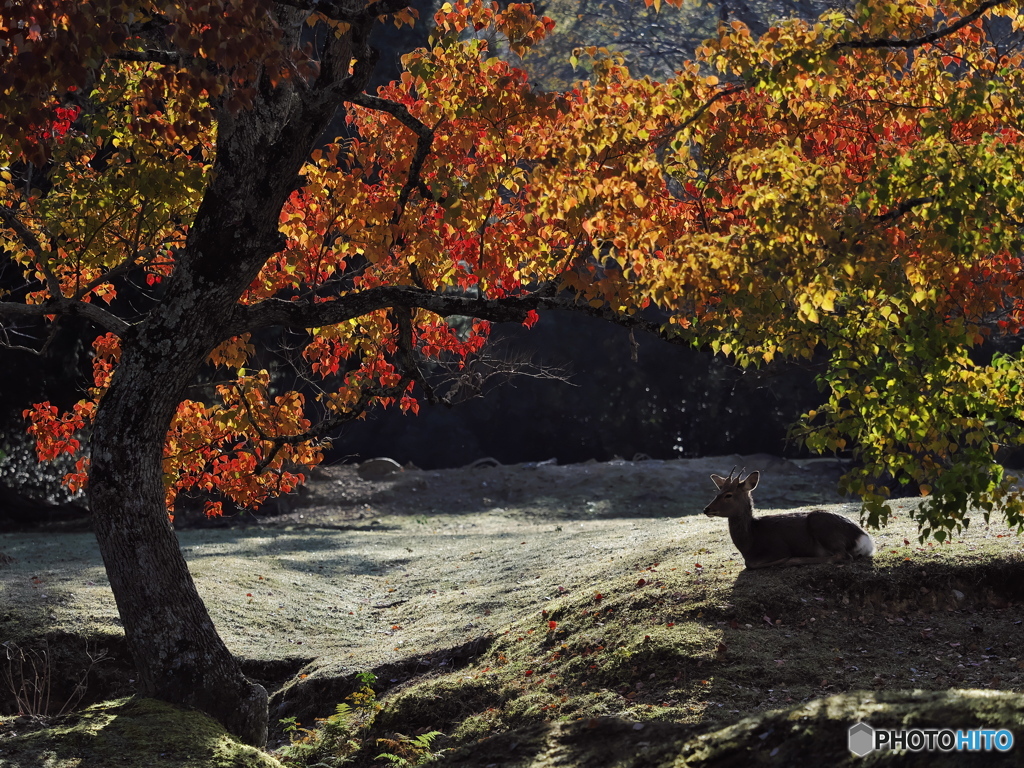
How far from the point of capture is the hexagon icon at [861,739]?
158 inches

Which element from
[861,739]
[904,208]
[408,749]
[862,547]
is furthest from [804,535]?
[861,739]

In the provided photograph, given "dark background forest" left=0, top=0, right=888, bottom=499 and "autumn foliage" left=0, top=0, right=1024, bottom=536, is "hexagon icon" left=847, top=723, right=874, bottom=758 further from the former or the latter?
"dark background forest" left=0, top=0, right=888, bottom=499

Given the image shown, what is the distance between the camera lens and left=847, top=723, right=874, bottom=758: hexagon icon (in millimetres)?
4016

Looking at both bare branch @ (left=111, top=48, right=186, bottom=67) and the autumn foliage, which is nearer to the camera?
the autumn foliage

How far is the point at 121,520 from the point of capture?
6578 mm

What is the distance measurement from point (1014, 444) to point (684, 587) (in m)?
3.22

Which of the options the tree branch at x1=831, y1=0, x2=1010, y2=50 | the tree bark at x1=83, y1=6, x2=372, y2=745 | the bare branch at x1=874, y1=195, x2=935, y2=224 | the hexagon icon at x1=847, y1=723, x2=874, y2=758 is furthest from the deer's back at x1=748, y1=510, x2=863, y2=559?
the tree bark at x1=83, y1=6, x2=372, y2=745

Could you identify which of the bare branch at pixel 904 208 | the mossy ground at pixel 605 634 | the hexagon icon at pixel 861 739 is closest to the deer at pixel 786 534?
the mossy ground at pixel 605 634

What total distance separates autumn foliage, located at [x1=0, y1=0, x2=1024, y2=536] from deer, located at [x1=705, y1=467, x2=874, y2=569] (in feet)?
2.55

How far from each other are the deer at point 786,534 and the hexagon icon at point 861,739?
436 centimetres

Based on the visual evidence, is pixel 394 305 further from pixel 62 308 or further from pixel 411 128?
pixel 62 308

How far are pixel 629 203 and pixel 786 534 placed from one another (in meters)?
3.60

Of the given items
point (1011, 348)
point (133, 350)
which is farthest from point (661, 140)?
point (1011, 348)

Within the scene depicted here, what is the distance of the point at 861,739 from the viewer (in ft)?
13.4
